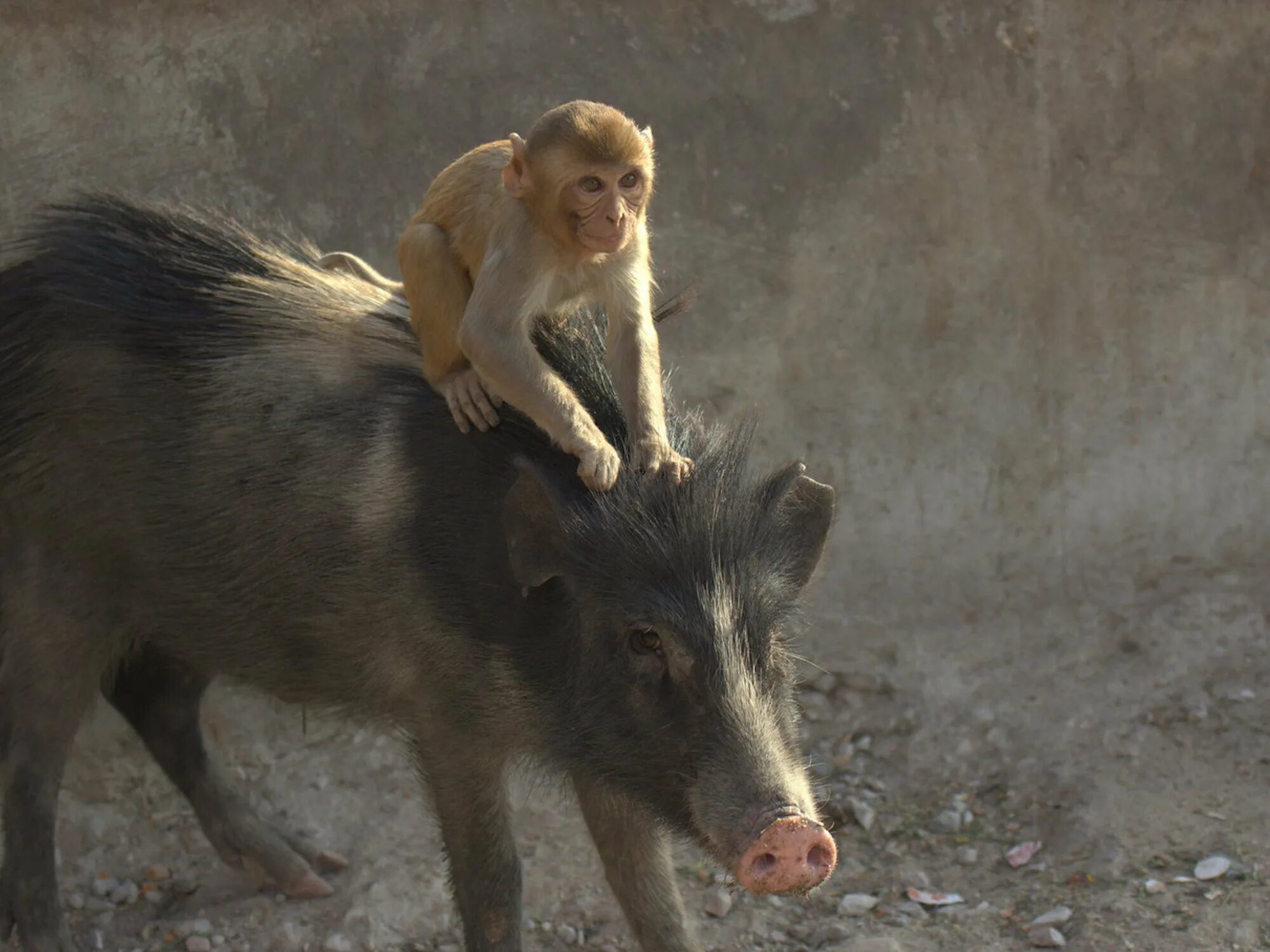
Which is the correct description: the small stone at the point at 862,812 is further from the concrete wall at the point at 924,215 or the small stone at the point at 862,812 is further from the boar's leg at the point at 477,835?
the boar's leg at the point at 477,835

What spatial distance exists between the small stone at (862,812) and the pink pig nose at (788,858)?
1993 millimetres

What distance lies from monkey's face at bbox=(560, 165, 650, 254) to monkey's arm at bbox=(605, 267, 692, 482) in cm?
23

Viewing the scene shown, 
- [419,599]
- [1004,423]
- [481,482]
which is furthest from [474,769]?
[1004,423]

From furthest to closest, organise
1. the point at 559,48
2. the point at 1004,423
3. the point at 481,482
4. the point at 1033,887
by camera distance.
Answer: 1. the point at 1004,423
2. the point at 559,48
3. the point at 1033,887
4. the point at 481,482

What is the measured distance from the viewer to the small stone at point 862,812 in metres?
5.43

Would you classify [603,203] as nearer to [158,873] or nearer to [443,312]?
[443,312]

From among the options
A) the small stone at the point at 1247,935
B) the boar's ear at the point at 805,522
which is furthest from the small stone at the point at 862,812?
the boar's ear at the point at 805,522

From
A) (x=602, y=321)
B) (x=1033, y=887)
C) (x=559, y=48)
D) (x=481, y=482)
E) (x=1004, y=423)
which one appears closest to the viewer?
(x=481, y=482)

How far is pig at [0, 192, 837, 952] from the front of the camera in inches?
152

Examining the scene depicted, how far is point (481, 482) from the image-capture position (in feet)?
13.7

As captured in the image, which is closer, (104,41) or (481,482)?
(481,482)

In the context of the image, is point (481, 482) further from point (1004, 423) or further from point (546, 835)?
point (1004, 423)

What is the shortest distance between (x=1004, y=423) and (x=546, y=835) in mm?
2368

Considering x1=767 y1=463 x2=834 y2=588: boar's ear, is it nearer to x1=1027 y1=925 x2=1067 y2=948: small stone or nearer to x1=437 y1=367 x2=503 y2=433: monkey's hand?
x1=437 y1=367 x2=503 y2=433: monkey's hand
